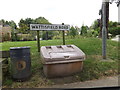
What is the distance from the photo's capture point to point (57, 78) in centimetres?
342

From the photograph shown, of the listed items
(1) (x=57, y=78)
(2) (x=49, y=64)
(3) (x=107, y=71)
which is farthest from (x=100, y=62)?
(2) (x=49, y=64)

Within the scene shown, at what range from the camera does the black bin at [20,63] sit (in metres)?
3.16

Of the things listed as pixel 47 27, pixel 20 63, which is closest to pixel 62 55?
pixel 20 63

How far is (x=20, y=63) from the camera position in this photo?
319cm

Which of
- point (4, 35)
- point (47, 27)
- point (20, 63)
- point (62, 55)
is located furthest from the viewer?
point (4, 35)

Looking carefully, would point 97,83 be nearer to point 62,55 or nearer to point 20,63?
point 62,55

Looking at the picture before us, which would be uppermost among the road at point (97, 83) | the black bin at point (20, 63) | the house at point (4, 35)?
the house at point (4, 35)

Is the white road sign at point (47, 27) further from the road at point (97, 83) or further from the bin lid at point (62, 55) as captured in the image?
the road at point (97, 83)

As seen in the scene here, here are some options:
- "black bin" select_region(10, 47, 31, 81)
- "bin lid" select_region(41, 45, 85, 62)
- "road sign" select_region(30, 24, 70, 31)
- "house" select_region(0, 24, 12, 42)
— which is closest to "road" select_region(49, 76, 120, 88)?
"bin lid" select_region(41, 45, 85, 62)

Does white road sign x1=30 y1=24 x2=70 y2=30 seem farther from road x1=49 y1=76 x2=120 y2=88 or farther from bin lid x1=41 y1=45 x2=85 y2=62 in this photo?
road x1=49 y1=76 x2=120 y2=88

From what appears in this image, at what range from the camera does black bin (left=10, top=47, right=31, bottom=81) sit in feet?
10.4

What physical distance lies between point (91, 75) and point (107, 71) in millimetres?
680

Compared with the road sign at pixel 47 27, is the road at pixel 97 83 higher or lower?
lower

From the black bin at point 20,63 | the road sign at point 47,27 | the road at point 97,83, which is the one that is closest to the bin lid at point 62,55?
the black bin at point 20,63
